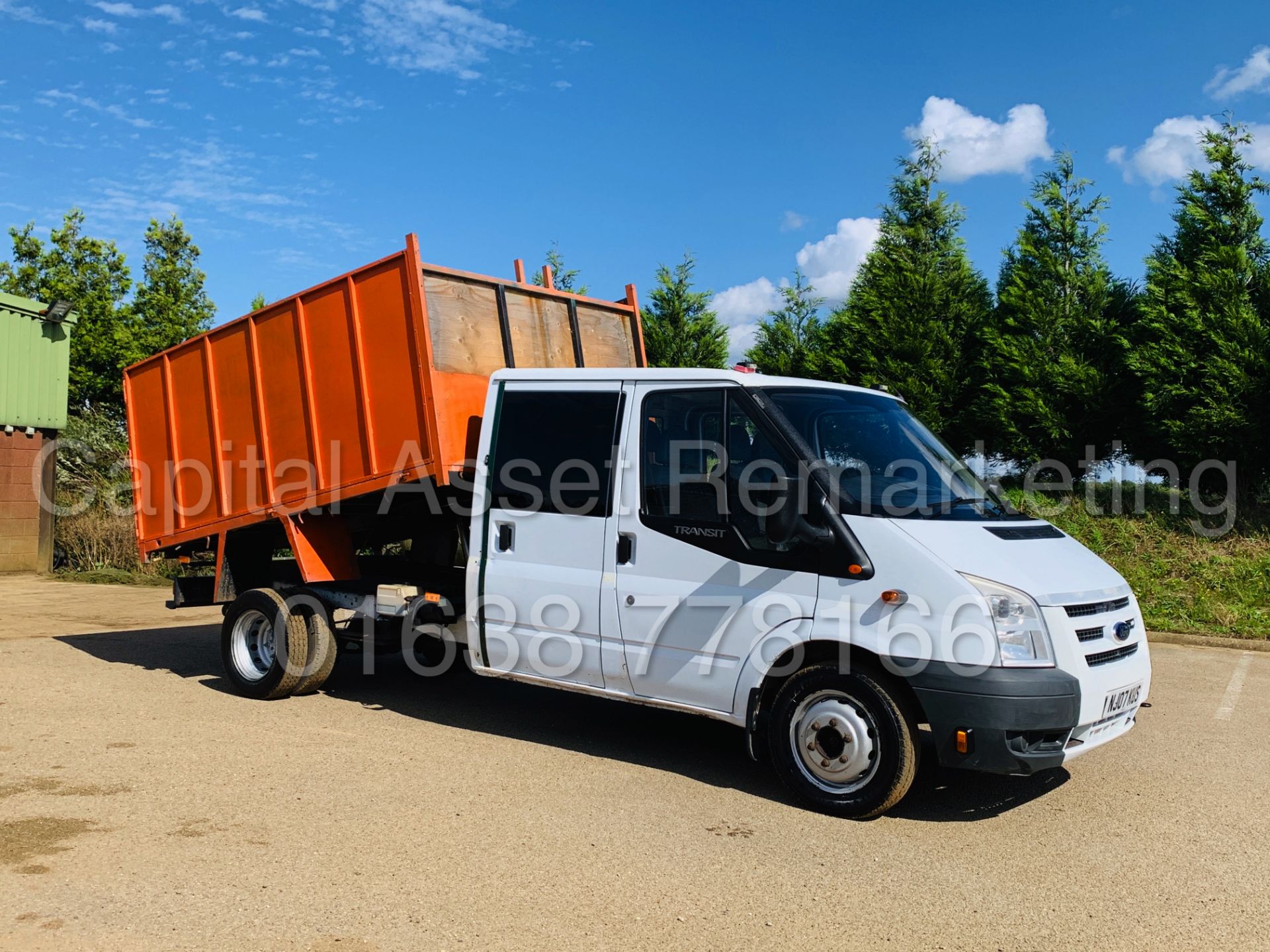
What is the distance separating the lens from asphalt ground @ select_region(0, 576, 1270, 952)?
4.09m

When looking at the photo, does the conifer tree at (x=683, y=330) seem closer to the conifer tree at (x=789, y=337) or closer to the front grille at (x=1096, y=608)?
the conifer tree at (x=789, y=337)

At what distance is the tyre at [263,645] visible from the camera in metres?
7.90

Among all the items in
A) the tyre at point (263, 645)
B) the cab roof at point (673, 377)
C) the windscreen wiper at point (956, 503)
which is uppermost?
the cab roof at point (673, 377)

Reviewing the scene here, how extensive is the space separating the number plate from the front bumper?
30 cm

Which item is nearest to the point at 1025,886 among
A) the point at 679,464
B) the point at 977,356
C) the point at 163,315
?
the point at 679,464

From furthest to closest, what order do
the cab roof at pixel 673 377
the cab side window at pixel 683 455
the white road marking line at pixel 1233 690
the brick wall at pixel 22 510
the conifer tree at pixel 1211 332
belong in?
the brick wall at pixel 22 510 → the conifer tree at pixel 1211 332 → the white road marking line at pixel 1233 690 → the cab roof at pixel 673 377 → the cab side window at pixel 683 455

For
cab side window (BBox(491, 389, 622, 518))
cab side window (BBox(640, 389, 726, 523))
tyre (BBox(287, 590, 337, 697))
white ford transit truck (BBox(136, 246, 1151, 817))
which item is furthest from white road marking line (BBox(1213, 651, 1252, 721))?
tyre (BBox(287, 590, 337, 697))

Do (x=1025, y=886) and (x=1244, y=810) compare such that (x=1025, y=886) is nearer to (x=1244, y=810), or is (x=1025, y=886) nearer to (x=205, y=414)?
(x=1244, y=810)

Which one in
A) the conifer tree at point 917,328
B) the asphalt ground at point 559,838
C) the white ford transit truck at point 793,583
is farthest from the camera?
the conifer tree at point 917,328

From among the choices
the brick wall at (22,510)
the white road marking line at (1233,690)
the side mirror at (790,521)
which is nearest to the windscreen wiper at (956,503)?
the side mirror at (790,521)

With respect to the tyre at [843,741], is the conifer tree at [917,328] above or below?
above

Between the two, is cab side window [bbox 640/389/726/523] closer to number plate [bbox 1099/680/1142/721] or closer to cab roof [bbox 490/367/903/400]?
cab roof [bbox 490/367/903/400]

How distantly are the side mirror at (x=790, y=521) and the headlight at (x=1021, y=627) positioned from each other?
0.79m

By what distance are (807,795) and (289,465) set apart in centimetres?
454
